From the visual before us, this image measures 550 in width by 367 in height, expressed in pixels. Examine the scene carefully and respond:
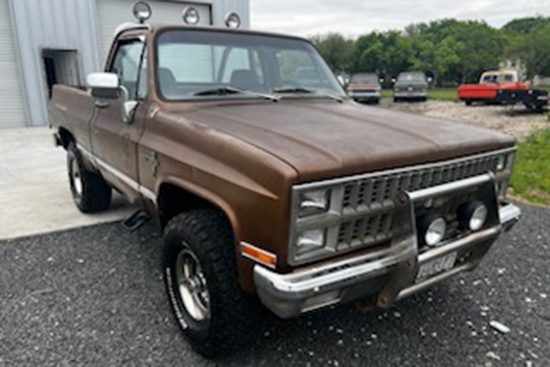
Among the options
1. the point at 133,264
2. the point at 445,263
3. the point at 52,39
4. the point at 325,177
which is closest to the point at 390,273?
the point at 445,263

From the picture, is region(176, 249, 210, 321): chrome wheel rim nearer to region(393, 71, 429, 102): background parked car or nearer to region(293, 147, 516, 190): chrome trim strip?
region(293, 147, 516, 190): chrome trim strip

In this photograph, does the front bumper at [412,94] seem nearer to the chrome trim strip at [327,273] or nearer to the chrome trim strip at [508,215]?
the chrome trim strip at [508,215]

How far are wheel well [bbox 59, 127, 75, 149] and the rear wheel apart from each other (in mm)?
105

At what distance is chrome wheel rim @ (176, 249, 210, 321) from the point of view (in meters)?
2.76

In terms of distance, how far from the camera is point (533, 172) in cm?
714

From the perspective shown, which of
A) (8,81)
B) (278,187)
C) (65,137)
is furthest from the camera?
(8,81)

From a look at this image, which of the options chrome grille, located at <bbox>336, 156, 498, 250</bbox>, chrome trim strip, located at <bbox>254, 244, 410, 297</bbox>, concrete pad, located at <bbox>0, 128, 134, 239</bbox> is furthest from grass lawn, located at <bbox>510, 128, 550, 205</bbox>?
concrete pad, located at <bbox>0, 128, 134, 239</bbox>

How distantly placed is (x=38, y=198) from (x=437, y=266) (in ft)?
18.1

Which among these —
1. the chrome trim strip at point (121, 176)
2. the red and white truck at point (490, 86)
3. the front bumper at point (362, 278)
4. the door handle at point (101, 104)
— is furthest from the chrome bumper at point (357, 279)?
the red and white truck at point (490, 86)

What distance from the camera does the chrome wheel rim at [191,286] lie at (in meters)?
2.76

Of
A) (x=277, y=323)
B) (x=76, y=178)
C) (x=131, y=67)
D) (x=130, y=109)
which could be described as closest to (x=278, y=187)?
(x=277, y=323)

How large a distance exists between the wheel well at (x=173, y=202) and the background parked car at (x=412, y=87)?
2407cm

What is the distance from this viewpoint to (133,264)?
156 inches

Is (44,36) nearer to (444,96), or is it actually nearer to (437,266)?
(437,266)
